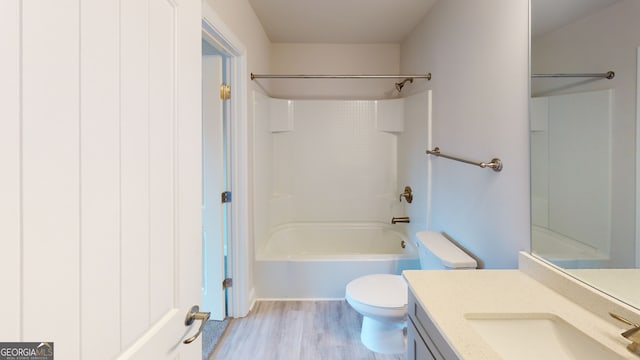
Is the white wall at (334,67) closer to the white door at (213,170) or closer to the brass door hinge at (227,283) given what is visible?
the white door at (213,170)

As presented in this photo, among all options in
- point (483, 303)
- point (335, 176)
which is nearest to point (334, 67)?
point (335, 176)

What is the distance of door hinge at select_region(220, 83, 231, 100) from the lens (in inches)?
90.1

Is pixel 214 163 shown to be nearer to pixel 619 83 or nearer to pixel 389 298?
pixel 389 298

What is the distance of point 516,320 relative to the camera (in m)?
0.99

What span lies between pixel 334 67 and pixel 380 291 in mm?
2575

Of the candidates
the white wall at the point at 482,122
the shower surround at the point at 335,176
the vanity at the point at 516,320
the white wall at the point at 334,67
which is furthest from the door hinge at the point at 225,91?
the vanity at the point at 516,320

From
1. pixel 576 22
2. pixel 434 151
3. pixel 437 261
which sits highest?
pixel 576 22

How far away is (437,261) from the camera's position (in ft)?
6.21

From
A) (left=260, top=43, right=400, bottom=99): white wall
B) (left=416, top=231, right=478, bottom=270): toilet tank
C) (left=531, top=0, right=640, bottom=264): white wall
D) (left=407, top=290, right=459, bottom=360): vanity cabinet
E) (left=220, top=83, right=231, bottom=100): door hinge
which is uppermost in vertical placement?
(left=260, top=43, right=400, bottom=99): white wall

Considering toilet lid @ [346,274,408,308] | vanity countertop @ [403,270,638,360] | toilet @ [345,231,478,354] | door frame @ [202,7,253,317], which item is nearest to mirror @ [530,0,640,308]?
vanity countertop @ [403,270,638,360]

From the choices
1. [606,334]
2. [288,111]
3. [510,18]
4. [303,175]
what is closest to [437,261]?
[606,334]
